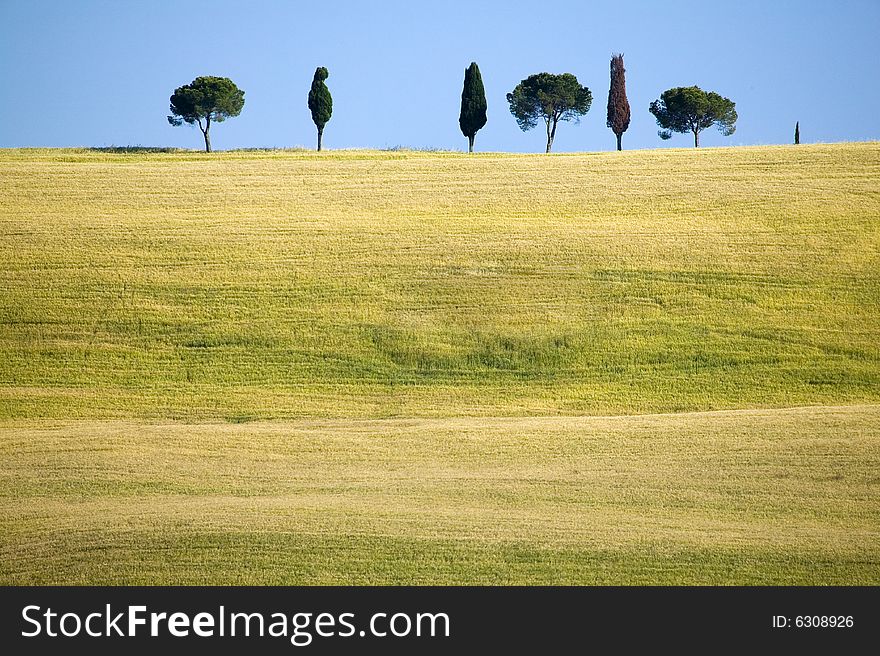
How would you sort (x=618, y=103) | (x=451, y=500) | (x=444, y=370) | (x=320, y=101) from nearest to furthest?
(x=451, y=500), (x=444, y=370), (x=320, y=101), (x=618, y=103)

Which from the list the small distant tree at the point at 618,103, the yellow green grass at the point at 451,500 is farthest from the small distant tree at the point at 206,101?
the yellow green grass at the point at 451,500

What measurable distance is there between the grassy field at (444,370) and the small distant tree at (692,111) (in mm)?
25021

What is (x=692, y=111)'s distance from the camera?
2896 inches

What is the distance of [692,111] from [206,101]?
31900 mm

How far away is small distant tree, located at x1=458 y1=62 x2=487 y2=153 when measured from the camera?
66.2 m

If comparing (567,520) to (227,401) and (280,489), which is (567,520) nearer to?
(280,489)

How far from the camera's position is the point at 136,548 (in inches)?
673

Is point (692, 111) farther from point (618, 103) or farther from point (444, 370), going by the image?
point (444, 370)

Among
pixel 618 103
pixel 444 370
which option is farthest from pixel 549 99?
pixel 444 370

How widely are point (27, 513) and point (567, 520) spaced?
368 inches

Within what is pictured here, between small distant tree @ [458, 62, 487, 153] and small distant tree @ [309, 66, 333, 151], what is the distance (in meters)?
8.02

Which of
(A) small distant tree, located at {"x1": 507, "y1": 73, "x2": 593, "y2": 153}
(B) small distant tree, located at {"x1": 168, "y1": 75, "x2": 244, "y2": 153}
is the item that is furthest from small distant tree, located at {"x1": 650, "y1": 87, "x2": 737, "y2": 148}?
(B) small distant tree, located at {"x1": 168, "y1": 75, "x2": 244, "y2": 153}

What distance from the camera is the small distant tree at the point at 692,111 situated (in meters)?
73.3

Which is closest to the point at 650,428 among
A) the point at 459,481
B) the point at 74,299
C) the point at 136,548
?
the point at 459,481
